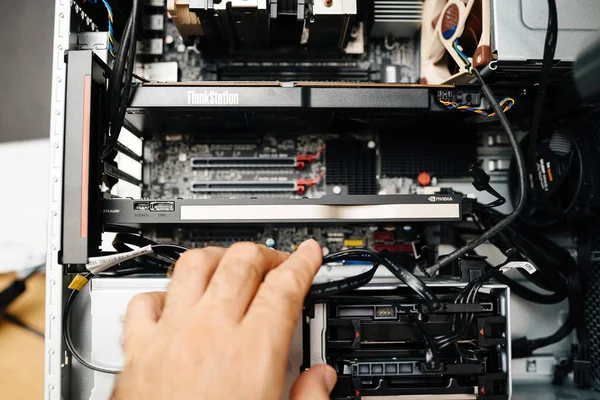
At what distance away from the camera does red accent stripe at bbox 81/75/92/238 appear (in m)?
0.82

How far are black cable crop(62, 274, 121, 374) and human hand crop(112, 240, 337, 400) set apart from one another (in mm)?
292

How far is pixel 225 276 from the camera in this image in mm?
607

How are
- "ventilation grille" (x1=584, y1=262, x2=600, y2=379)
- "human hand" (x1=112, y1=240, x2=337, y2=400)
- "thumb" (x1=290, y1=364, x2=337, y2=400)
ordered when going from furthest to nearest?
1. "ventilation grille" (x1=584, y1=262, x2=600, y2=379)
2. "thumb" (x1=290, y1=364, x2=337, y2=400)
3. "human hand" (x1=112, y1=240, x2=337, y2=400)

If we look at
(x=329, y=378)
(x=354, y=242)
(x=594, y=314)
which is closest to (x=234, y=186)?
(x=354, y=242)

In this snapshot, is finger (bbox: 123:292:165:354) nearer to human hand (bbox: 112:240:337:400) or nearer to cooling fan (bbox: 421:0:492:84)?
human hand (bbox: 112:240:337:400)

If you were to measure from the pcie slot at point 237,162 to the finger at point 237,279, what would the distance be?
52 centimetres

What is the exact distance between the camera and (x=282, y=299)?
0.60 metres

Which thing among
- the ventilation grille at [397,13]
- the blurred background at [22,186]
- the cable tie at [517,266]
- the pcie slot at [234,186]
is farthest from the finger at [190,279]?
the blurred background at [22,186]

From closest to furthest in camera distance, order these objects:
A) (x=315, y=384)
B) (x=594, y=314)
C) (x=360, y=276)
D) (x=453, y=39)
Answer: (x=315, y=384)
(x=360, y=276)
(x=453, y=39)
(x=594, y=314)

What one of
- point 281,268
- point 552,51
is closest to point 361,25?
point 552,51

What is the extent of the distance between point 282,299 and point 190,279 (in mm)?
150

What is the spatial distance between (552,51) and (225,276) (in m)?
0.86

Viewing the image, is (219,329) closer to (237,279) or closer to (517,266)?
(237,279)

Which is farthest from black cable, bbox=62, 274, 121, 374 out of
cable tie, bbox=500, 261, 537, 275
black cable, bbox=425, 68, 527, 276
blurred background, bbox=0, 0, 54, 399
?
cable tie, bbox=500, 261, 537, 275
